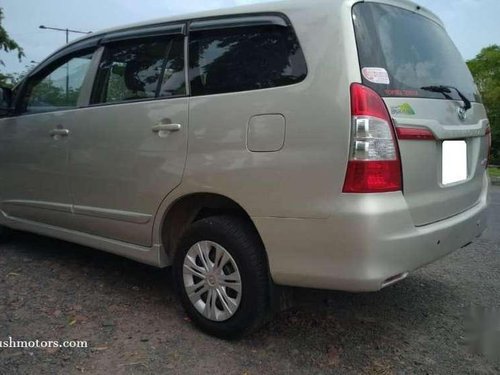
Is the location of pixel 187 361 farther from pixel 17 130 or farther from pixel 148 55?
pixel 17 130

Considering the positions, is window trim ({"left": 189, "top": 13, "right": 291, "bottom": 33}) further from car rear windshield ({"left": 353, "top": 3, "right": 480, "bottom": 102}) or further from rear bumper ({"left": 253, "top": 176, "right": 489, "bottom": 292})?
rear bumper ({"left": 253, "top": 176, "right": 489, "bottom": 292})

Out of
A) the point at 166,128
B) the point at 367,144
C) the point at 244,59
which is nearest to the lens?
the point at 367,144

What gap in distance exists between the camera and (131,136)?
3.21 metres

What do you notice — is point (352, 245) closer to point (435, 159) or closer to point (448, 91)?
point (435, 159)

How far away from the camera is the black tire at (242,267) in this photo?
266 centimetres

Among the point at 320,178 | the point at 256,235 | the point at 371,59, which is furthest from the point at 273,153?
the point at 371,59

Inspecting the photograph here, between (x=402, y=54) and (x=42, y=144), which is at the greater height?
(x=402, y=54)

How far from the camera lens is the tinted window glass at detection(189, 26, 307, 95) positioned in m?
2.58

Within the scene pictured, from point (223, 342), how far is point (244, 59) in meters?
1.57

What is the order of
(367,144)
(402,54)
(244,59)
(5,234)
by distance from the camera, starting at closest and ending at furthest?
(367,144), (402,54), (244,59), (5,234)

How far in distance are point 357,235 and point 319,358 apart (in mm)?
770

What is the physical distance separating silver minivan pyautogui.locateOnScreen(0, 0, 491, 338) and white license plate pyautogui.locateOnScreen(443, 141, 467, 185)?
0.01 meters

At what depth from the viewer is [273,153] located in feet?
8.27

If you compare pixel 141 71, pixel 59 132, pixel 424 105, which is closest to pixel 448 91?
pixel 424 105
